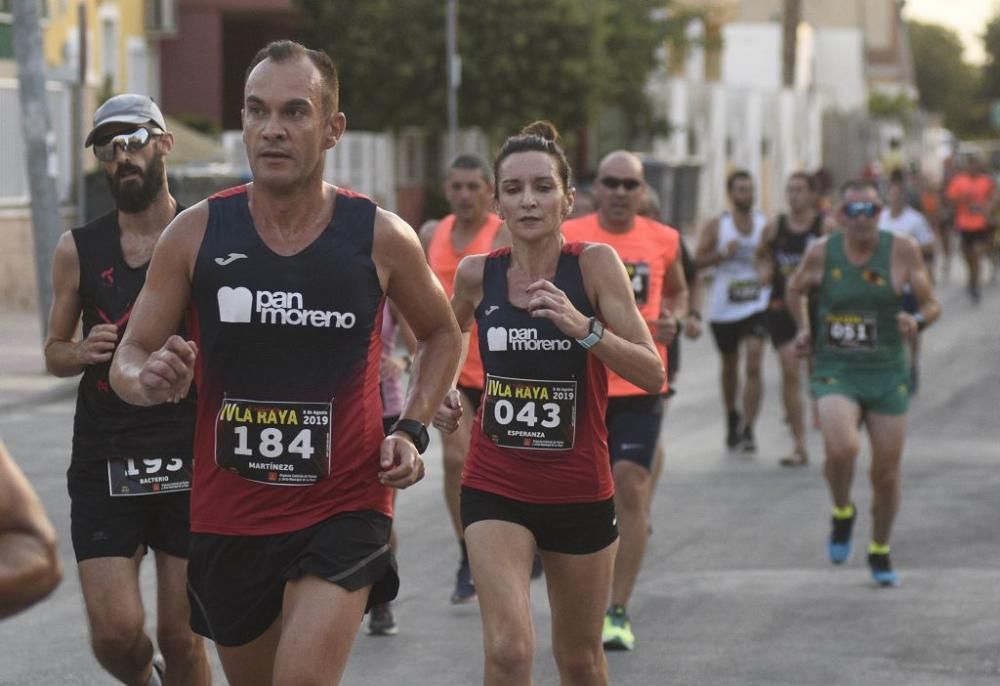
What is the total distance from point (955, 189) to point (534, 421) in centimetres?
2557

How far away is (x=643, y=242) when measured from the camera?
372 inches

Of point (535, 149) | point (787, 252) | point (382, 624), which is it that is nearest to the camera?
point (535, 149)

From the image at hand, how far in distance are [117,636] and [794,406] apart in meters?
9.00

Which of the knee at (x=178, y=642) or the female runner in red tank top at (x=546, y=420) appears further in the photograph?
the female runner in red tank top at (x=546, y=420)

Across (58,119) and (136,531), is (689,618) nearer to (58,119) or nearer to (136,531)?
(136,531)

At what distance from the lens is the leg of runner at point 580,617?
6121mm

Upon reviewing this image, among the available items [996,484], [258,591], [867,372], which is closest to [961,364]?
[996,484]

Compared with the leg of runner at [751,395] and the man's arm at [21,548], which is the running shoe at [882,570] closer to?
the leg of runner at [751,395]

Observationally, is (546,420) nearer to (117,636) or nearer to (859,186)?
(117,636)

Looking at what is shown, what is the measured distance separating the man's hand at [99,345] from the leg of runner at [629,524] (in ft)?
9.49

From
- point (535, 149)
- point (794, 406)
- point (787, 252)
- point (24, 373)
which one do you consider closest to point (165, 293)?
point (535, 149)

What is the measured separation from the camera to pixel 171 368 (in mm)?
4449

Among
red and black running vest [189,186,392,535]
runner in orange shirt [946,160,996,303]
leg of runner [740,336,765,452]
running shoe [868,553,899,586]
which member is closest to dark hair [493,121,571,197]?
red and black running vest [189,186,392,535]

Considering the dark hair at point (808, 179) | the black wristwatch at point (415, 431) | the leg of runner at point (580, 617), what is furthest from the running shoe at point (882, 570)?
the dark hair at point (808, 179)
